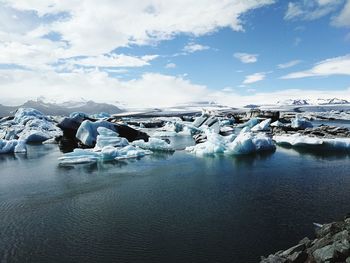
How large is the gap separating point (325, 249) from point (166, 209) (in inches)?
231

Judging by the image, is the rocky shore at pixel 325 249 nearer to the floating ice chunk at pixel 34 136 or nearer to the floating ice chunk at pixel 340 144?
the floating ice chunk at pixel 340 144

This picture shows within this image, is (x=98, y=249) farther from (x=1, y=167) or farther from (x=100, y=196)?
(x=1, y=167)

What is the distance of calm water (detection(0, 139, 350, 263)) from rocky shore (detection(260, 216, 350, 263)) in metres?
1.01

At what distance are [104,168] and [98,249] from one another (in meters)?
11.0

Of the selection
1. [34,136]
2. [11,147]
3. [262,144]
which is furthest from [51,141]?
[262,144]

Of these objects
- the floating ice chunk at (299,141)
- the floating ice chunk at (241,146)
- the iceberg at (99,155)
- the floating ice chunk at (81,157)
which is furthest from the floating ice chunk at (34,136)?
the floating ice chunk at (299,141)

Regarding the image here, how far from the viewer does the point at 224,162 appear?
2002 centimetres

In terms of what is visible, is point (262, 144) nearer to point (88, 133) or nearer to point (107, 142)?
point (107, 142)

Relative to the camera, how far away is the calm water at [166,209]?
8.27 meters

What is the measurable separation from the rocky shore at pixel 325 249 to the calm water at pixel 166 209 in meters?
1.01

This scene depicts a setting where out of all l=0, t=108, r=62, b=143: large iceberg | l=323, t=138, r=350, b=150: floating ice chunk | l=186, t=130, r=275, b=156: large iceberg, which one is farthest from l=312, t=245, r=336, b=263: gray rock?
l=0, t=108, r=62, b=143: large iceberg

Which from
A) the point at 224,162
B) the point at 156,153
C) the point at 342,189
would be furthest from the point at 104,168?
the point at 342,189

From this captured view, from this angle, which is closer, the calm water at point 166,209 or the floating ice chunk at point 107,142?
the calm water at point 166,209

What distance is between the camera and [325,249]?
613 centimetres
